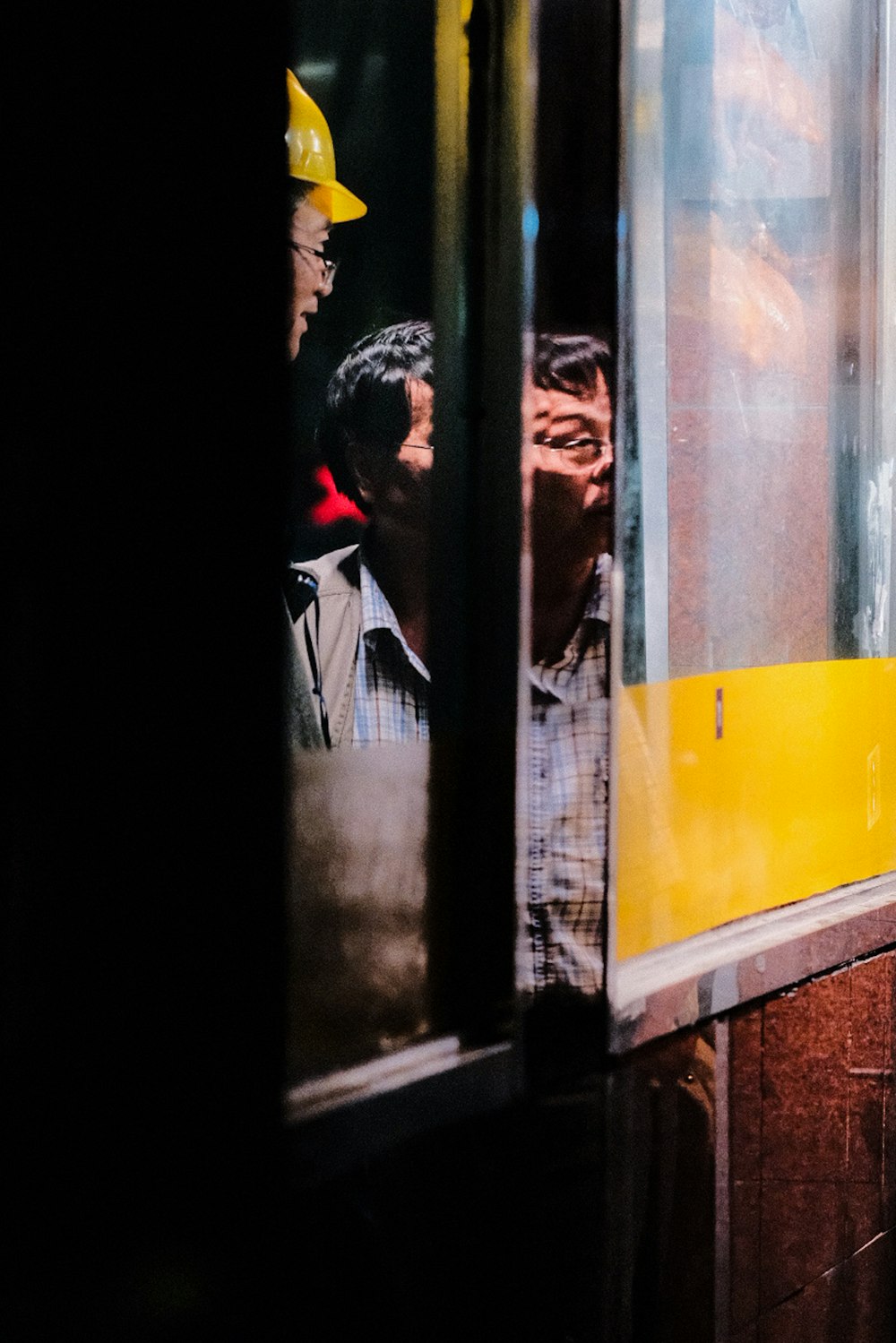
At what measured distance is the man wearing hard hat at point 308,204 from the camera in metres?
3.02

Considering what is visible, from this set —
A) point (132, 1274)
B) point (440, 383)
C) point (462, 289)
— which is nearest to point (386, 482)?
point (440, 383)

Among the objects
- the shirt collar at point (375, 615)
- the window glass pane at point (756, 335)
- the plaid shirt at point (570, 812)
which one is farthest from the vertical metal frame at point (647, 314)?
the shirt collar at point (375, 615)

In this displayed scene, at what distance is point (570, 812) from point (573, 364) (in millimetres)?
1178

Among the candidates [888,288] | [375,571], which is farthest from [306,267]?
[888,288]

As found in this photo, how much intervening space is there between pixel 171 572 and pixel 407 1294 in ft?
5.93

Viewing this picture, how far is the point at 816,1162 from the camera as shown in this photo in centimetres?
454

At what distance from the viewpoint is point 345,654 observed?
3.25m

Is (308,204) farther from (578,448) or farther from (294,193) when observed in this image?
(578,448)

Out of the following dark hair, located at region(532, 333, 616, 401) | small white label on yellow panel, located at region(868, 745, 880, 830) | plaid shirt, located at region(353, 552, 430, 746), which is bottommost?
small white label on yellow panel, located at region(868, 745, 880, 830)

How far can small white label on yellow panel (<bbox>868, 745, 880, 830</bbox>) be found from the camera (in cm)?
527

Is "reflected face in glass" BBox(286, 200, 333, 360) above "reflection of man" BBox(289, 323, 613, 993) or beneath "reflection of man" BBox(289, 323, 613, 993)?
above

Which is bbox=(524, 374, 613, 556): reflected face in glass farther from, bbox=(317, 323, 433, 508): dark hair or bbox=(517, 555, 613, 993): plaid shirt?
bbox=(317, 323, 433, 508): dark hair

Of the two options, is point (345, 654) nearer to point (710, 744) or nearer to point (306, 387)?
point (306, 387)

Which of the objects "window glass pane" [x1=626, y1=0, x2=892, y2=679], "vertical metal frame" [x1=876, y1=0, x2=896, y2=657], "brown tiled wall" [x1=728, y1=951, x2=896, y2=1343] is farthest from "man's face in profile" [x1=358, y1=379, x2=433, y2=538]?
"vertical metal frame" [x1=876, y1=0, x2=896, y2=657]
